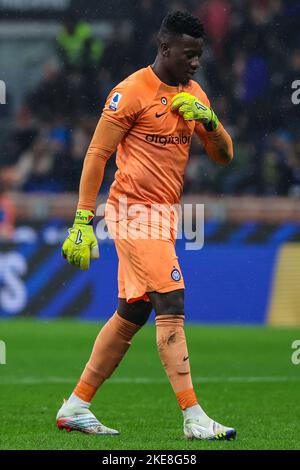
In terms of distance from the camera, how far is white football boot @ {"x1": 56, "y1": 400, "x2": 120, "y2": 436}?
6.25 m

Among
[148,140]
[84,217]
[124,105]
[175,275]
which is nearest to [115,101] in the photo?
[124,105]

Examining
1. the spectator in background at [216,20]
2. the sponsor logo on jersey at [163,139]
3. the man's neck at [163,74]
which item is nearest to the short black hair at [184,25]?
the man's neck at [163,74]

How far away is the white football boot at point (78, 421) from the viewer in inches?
246

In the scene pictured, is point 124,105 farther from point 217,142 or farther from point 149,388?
point 149,388

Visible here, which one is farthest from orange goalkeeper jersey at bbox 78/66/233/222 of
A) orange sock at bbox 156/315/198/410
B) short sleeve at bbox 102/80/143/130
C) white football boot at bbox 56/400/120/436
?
white football boot at bbox 56/400/120/436

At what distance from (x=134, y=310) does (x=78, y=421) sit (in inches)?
25.2

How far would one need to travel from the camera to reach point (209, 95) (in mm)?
14992

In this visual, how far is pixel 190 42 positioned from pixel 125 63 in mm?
9211

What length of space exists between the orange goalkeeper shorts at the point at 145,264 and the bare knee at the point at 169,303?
0.08 ft

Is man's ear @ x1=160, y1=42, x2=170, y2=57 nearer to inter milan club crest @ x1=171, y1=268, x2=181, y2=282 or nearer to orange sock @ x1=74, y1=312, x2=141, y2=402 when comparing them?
inter milan club crest @ x1=171, y1=268, x2=181, y2=282

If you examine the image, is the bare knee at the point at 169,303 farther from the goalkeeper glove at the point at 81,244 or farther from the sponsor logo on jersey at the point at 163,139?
the sponsor logo on jersey at the point at 163,139
